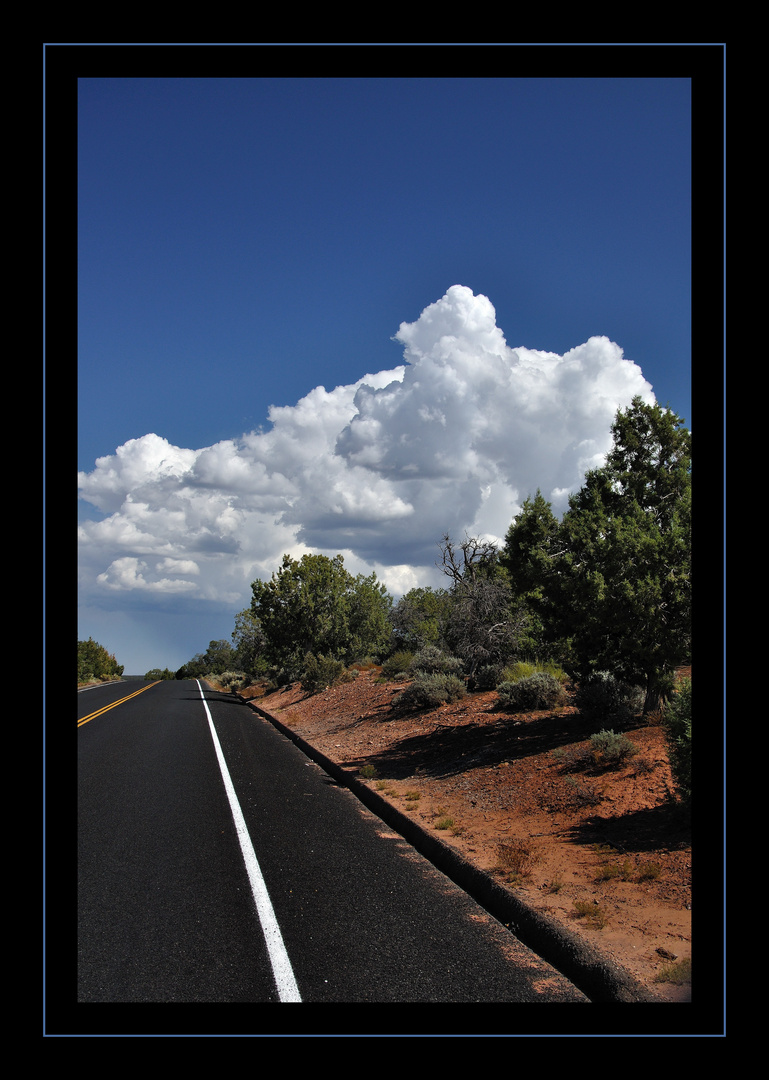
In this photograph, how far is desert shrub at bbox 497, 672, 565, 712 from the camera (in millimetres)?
14055

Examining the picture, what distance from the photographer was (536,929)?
192 inches

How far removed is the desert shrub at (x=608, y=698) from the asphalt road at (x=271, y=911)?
4.82 meters

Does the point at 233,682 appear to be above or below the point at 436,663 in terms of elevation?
below

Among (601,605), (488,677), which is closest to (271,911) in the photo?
(601,605)

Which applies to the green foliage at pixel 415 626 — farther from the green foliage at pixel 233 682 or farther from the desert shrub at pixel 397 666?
the green foliage at pixel 233 682

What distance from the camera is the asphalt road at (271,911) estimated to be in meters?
4.01

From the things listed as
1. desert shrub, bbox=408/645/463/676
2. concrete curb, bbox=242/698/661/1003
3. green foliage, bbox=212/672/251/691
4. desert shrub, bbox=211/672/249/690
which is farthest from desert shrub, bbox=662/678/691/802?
desert shrub, bbox=211/672/249/690

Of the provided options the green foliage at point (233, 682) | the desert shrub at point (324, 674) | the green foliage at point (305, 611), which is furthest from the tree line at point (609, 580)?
the green foliage at point (233, 682)

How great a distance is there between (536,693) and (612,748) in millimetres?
4947

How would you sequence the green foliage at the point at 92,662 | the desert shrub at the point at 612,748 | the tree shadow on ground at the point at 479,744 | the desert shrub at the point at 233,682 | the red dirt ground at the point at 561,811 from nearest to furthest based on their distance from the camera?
the red dirt ground at the point at 561,811 → the desert shrub at the point at 612,748 → the tree shadow on ground at the point at 479,744 → the desert shrub at the point at 233,682 → the green foliage at the point at 92,662

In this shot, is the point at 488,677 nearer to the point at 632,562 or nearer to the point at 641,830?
the point at 632,562

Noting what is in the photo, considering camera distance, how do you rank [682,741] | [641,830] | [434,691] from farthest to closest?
1. [434,691]
2. [641,830]
3. [682,741]
